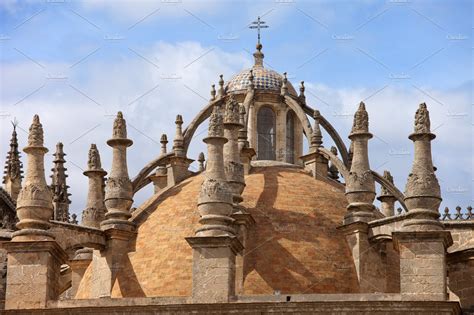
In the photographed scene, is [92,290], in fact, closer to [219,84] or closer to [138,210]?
[138,210]

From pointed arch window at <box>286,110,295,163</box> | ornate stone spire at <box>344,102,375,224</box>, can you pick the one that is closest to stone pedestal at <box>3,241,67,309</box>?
ornate stone spire at <box>344,102,375,224</box>

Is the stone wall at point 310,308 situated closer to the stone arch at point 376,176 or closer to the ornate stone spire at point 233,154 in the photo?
the ornate stone spire at point 233,154

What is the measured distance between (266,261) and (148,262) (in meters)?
4.02

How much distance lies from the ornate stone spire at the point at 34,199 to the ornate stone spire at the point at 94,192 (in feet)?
17.5

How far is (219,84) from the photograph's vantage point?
5528 cm

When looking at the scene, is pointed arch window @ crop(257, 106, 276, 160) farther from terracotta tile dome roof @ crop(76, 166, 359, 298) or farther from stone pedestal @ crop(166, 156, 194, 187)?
terracotta tile dome roof @ crop(76, 166, 359, 298)

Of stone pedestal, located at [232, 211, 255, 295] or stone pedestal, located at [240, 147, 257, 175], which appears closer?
stone pedestal, located at [232, 211, 255, 295]

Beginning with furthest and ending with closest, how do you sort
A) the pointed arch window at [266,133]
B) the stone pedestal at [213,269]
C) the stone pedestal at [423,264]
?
the pointed arch window at [266,133] < the stone pedestal at [213,269] < the stone pedestal at [423,264]

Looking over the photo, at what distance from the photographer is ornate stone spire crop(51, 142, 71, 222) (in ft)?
210

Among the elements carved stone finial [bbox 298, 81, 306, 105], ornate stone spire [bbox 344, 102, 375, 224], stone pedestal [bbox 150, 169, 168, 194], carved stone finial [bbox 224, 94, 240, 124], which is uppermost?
carved stone finial [bbox 298, 81, 306, 105]

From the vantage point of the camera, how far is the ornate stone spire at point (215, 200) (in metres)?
42.0

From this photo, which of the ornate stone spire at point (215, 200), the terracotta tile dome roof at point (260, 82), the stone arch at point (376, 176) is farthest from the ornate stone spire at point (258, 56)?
the ornate stone spire at point (215, 200)

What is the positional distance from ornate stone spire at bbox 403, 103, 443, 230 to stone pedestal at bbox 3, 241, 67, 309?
1094 centimetres

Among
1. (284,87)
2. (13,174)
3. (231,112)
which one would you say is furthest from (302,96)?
(13,174)
